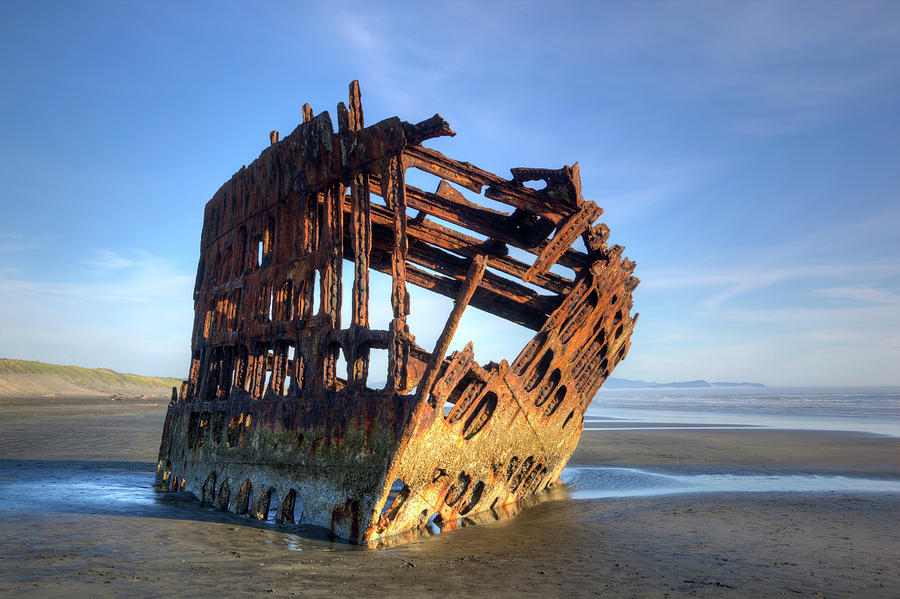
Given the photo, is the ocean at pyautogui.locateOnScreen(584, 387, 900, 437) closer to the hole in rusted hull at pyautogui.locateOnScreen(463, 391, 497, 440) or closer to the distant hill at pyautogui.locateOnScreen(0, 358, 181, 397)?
the hole in rusted hull at pyautogui.locateOnScreen(463, 391, 497, 440)

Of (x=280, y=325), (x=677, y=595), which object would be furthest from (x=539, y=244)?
(x=677, y=595)

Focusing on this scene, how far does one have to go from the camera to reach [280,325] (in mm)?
7156

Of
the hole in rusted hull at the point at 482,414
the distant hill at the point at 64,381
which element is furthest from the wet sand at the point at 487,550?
the distant hill at the point at 64,381

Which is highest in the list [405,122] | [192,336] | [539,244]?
[405,122]

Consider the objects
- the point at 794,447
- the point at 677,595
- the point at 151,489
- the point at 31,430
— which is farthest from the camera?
the point at 31,430

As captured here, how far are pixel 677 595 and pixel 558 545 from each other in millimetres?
1725

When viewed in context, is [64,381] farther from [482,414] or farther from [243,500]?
[482,414]

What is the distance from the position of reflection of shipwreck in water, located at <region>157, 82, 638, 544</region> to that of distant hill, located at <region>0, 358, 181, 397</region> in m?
43.7

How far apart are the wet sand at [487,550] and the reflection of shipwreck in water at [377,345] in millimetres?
519

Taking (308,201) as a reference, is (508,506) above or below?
below

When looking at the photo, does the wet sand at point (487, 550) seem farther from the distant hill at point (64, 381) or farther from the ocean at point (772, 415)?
the distant hill at point (64, 381)

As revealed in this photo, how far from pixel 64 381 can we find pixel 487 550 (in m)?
58.7

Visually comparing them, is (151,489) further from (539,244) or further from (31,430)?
(31,430)

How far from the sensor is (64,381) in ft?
175
